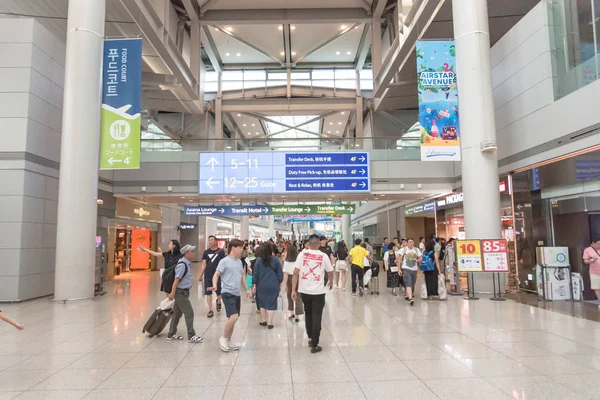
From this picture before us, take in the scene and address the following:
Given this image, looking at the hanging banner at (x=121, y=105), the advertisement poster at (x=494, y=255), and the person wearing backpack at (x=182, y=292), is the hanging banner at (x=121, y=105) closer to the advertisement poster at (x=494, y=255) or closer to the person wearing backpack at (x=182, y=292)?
the person wearing backpack at (x=182, y=292)

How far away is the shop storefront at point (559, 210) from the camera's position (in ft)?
30.0

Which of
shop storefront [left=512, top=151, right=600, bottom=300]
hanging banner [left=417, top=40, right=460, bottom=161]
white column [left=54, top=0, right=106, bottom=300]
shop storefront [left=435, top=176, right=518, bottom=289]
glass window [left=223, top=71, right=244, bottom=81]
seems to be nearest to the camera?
shop storefront [left=512, top=151, right=600, bottom=300]

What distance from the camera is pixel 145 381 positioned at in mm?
Answer: 4297

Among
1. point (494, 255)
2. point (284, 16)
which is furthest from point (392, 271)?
point (284, 16)

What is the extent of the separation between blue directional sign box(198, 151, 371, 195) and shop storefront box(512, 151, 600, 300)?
5.78 metres

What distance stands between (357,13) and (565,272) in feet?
56.2

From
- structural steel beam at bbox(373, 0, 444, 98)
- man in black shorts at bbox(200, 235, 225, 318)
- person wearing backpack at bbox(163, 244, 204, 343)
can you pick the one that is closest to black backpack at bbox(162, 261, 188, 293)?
person wearing backpack at bbox(163, 244, 204, 343)

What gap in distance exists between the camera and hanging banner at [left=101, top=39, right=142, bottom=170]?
429 inches

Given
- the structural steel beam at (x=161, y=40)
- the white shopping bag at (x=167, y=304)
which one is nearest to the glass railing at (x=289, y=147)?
the structural steel beam at (x=161, y=40)

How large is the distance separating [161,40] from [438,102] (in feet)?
36.2

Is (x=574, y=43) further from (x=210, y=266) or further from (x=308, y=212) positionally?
(x=308, y=212)

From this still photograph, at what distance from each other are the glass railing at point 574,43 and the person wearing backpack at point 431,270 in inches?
185

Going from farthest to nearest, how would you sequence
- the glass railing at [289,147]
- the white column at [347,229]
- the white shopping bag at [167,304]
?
1. the white column at [347,229]
2. the glass railing at [289,147]
3. the white shopping bag at [167,304]

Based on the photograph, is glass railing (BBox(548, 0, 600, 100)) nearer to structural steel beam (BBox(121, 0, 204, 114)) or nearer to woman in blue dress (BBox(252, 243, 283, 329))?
woman in blue dress (BBox(252, 243, 283, 329))
